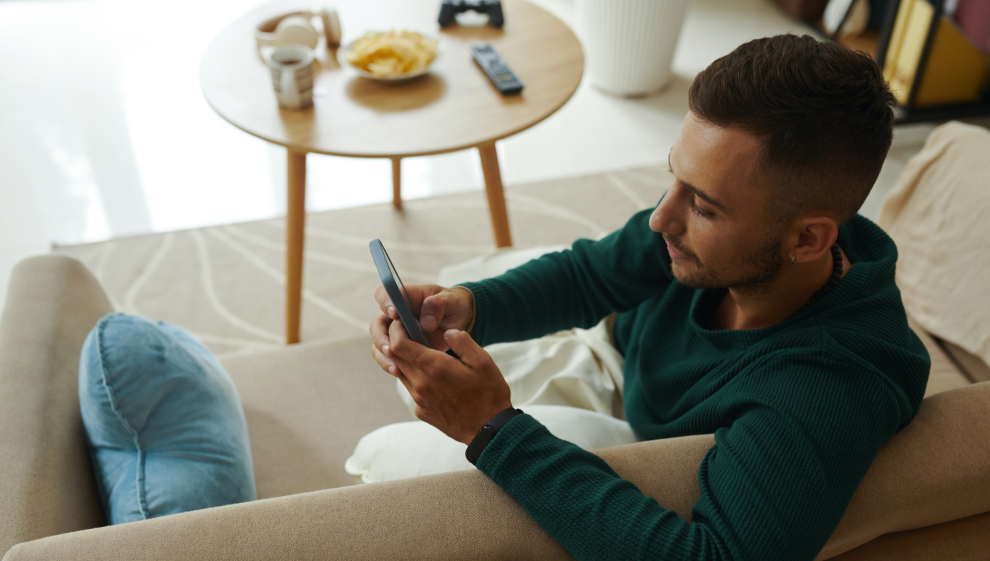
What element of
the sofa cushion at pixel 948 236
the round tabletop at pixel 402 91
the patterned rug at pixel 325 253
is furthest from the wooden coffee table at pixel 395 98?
the sofa cushion at pixel 948 236

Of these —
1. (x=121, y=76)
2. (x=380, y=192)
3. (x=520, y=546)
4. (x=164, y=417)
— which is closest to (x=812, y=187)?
(x=520, y=546)

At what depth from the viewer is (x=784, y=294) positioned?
983 millimetres

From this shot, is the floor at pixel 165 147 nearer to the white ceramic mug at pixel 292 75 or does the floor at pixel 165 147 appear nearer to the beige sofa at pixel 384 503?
the white ceramic mug at pixel 292 75

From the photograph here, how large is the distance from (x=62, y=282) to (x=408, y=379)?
0.63 metres

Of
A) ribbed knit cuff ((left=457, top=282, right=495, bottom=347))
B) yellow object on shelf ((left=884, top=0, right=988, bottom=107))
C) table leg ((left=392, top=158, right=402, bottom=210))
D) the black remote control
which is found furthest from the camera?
yellow object on shelf ((left=884, top=0, right=988, bottom=107))

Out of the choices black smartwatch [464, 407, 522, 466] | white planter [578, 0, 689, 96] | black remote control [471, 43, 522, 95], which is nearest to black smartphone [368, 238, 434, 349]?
black smartwatch [464, 407, 522, 466]

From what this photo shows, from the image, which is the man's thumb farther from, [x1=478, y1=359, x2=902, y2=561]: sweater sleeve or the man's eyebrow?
the man's eyebrow

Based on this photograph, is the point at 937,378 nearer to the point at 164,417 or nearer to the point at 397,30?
the point at 164,417

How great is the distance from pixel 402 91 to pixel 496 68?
23cm

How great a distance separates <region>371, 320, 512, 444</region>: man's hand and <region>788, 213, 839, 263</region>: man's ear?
0.40m

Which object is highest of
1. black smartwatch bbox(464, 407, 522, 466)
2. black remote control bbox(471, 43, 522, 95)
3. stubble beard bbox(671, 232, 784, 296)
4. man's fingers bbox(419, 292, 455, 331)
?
stubble beard bbox(671, 232, 784, 296)

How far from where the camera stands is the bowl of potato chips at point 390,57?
169 centimetres

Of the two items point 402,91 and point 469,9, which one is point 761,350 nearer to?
point 402,91

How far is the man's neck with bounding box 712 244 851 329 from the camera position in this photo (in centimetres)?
95
